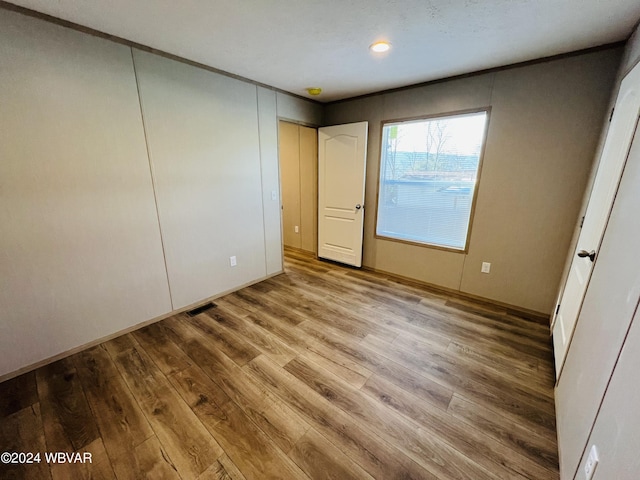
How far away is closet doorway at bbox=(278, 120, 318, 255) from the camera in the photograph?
161 inches

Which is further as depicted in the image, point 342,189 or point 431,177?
point 342,189

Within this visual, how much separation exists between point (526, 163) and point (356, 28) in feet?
6.28

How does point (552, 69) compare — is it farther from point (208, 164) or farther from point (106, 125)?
point (106, 125)

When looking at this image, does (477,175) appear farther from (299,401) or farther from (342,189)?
(299,401)

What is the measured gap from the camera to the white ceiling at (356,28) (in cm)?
147

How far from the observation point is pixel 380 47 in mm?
1934

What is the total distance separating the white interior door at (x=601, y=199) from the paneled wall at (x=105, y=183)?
290cm

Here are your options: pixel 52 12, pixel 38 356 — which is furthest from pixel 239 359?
pixel 52 12

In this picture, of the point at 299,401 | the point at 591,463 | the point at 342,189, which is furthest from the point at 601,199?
the point at 342,189

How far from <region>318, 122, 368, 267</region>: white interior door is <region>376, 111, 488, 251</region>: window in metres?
0.30

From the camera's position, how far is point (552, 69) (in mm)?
2107

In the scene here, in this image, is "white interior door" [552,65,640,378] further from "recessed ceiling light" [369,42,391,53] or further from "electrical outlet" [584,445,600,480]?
"recessed ceiling light" [369,42,391,53]

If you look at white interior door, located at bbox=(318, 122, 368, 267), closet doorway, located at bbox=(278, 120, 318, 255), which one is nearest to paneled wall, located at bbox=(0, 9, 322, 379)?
white interior door, located at bbox=(318, 122, 368, 267)

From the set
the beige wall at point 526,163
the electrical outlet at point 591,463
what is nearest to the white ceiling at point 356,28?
the beige wall at point 526,163
